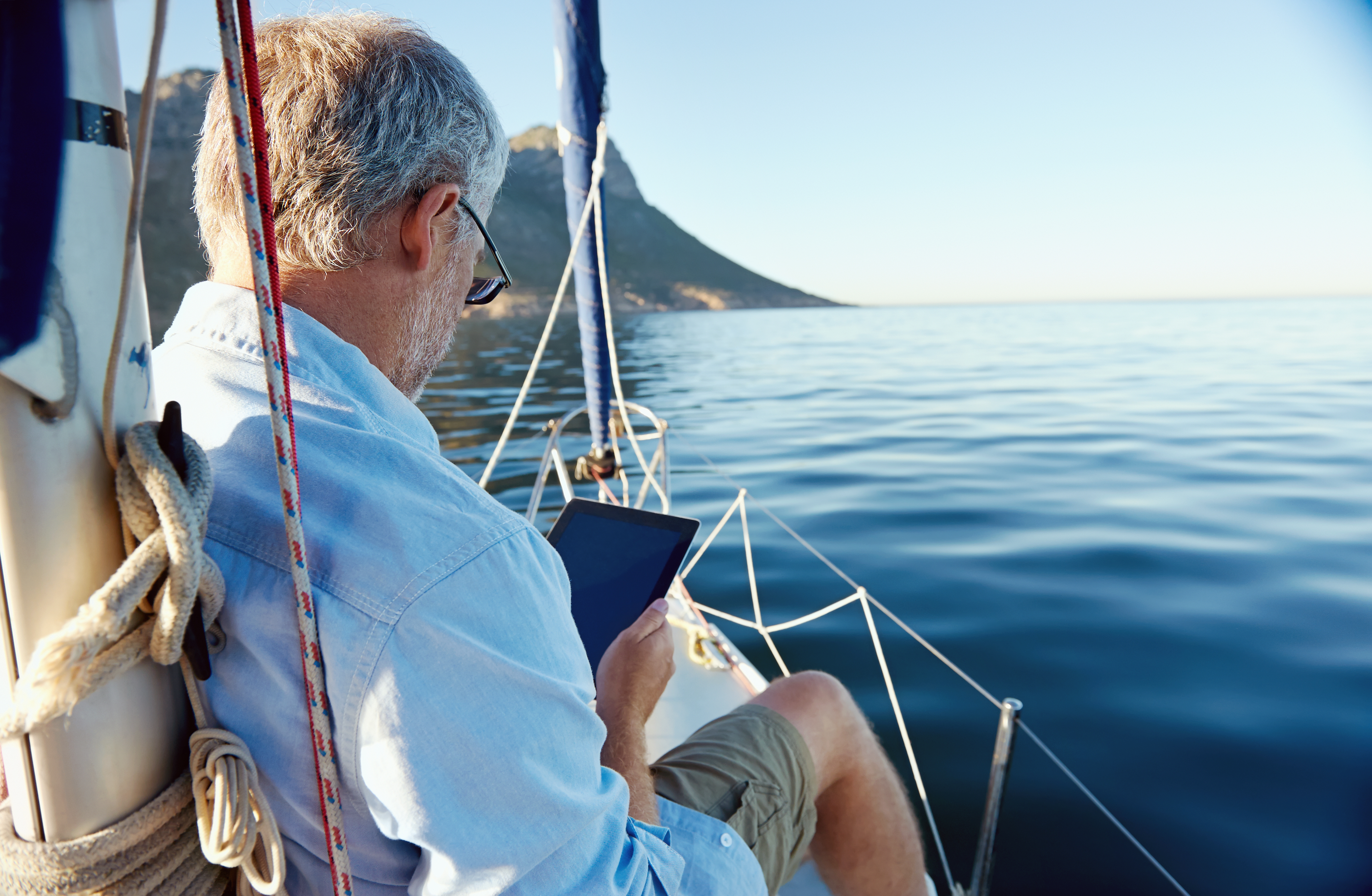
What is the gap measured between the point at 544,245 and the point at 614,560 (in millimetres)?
78508

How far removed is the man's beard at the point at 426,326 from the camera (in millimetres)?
849

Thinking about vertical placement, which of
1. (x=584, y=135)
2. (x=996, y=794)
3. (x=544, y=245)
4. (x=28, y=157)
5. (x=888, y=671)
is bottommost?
(x=888, y=671)

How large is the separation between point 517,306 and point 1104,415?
44796 mm

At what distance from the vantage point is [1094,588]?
3.23m

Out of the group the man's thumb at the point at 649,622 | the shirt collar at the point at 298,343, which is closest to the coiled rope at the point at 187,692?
the shirt collar at the point at 298,343

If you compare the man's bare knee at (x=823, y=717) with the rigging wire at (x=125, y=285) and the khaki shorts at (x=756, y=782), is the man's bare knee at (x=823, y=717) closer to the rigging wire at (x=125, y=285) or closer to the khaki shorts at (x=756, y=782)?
the khaki shorts at (x=756, y=782)

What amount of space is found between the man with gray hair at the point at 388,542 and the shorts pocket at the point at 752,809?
150 millimetres

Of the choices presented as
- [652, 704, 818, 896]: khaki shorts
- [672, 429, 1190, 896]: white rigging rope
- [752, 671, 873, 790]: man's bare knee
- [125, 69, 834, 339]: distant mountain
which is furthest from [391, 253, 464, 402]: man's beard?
[125, 69, 834, 339]: distant mountain

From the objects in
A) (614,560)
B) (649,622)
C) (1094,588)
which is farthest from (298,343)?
(1094,588)

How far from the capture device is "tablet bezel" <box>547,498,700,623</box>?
130 cm

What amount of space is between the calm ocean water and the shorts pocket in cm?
97

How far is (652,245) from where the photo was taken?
9656 centimetres

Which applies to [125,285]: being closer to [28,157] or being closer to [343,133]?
[28,157]

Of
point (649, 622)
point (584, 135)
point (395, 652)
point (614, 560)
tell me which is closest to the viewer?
point (395, 652)
